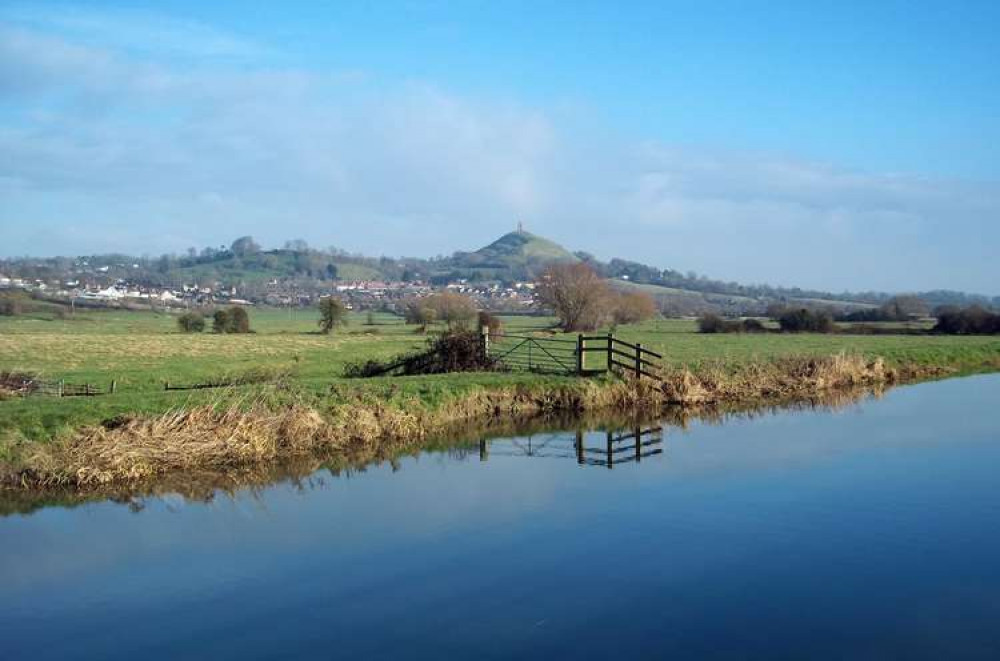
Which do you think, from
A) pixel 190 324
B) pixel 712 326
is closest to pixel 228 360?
pixel 190 324

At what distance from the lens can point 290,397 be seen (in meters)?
21.8

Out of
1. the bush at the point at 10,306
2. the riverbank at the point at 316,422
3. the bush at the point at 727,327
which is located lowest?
the riverbank at the point at 316,422

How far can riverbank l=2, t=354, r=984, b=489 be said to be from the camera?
17203 mm

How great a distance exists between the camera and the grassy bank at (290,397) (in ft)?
58.5

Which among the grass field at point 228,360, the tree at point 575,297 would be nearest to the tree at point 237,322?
the grass field at point 228,360

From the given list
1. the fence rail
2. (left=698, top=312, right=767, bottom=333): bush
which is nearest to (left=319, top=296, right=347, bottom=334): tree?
(left=698, top=312, right=767, bottom=333): bush

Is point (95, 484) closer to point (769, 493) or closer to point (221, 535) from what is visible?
point (221, 535)

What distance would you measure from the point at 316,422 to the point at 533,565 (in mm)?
9878

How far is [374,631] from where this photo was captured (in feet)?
32.3

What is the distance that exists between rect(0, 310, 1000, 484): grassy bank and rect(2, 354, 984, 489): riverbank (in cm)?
3

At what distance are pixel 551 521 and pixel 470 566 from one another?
2684 mm

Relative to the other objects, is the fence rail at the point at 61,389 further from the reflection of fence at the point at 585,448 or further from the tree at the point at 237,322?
the tree at the point at 237,322

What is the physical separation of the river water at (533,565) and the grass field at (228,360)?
4.68 meters

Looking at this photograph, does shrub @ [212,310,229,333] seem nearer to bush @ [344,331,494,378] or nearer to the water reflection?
bush @ [344,331,494,378]
